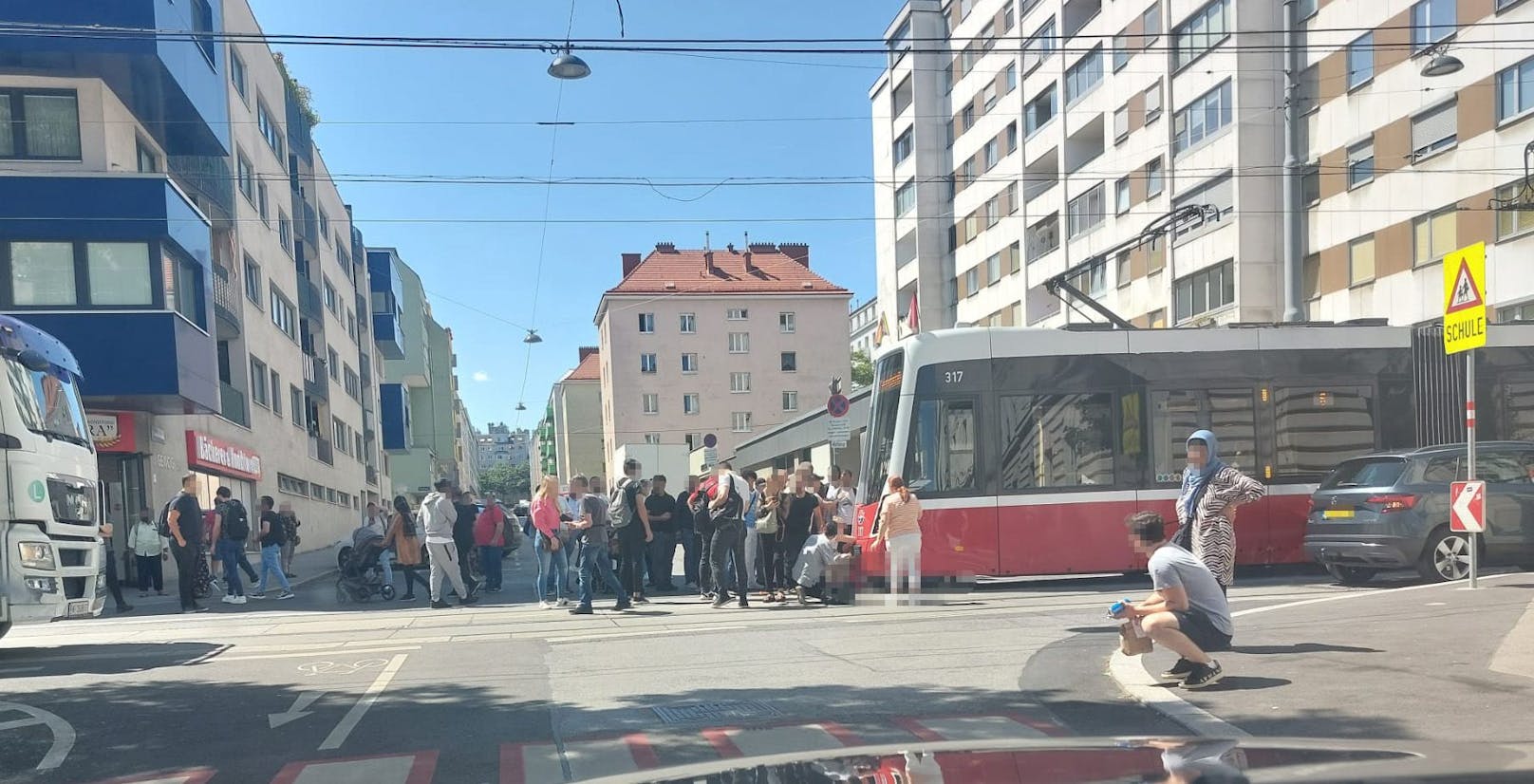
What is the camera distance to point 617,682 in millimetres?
8055

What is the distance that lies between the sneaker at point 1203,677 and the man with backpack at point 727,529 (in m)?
6.69

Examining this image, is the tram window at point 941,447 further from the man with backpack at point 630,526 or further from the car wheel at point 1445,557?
the car wheel at point 1445,557

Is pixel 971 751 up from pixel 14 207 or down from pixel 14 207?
down

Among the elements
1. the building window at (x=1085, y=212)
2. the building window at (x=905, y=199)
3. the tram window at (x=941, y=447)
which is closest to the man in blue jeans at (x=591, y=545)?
the tram window at (x=941, y=447)

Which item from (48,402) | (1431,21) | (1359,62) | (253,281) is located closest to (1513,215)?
(1431,21)

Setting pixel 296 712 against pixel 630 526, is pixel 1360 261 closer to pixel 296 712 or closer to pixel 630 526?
pixel 630 526

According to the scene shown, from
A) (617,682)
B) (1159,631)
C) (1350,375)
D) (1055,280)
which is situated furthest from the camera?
(1055,280)

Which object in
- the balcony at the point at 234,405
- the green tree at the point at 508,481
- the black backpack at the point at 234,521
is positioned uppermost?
the balcony at the point at 234,405

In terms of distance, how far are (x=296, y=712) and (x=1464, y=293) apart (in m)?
10.6

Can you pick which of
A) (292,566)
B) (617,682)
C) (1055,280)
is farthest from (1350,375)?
(292,566)

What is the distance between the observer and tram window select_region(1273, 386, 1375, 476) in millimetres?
14055

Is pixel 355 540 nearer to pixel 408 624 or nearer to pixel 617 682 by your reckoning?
pixel 408 624

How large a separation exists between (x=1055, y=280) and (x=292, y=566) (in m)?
20.2

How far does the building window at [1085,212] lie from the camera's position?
36.9 meters
